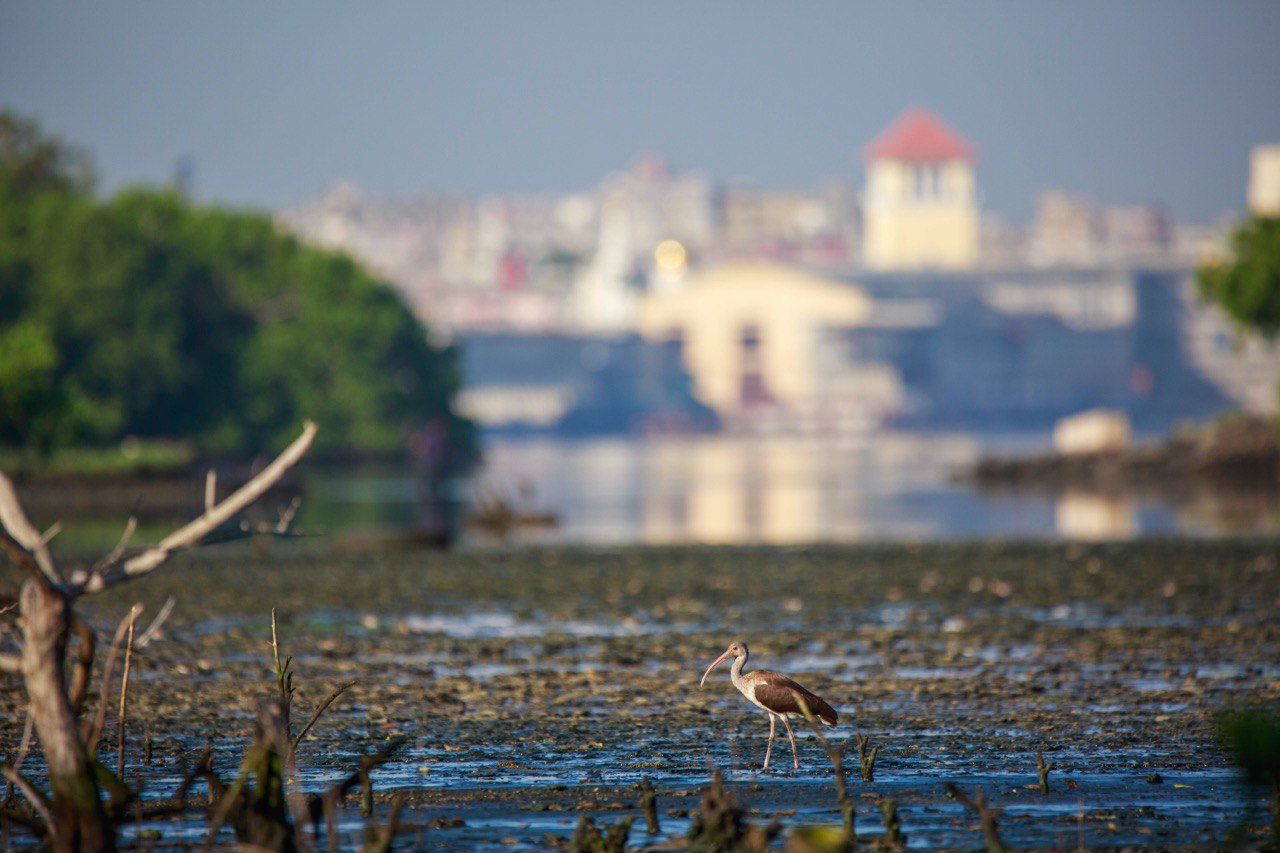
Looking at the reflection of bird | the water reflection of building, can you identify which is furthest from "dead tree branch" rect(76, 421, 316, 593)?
the water reflection of building

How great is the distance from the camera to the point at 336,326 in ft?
261

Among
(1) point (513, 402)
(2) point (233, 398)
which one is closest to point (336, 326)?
(2) point (233, 398)

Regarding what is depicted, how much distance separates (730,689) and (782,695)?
3.57m

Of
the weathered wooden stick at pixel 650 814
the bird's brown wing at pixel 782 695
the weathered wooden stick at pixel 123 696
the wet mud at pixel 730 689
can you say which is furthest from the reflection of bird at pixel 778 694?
the weathered wooden stick at pixel 123 696

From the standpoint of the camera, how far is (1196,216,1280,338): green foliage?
6053cm

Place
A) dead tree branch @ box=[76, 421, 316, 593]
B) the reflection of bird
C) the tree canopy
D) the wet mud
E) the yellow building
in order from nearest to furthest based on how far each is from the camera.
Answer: dead tree branch @ box=[76, 421, 316, 593], the wet mud, the reflection of bird, the tree canopy, the yellow building

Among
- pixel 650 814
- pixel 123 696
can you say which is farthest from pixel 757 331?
pixel 123 696

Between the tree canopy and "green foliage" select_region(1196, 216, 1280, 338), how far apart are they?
32.2 meters

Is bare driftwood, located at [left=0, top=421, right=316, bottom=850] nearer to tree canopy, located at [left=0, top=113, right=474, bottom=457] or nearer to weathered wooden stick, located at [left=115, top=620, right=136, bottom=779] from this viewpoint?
weathered wooden stick, located at [left=115, top=620, right=136, bottom=779]

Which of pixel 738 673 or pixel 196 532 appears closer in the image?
pixel 196 532

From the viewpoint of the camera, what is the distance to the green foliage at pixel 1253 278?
60.5 metres

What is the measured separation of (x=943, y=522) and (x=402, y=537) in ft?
45.3

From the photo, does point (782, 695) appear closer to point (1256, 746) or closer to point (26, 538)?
point (26, 538)

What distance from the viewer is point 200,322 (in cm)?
7644
